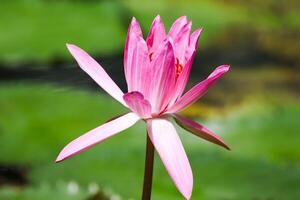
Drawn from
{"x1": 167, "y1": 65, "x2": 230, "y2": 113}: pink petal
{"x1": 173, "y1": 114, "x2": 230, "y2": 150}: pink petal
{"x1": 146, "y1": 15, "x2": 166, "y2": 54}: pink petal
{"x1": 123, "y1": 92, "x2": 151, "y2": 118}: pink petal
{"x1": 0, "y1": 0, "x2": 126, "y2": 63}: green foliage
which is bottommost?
{"x1": 173, "y1": 114, "x2": 230, "y2": 150}: pink petal

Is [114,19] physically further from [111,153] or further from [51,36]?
[111,153]

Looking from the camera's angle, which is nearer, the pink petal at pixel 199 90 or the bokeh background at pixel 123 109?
the pink petal at pixel 199 90

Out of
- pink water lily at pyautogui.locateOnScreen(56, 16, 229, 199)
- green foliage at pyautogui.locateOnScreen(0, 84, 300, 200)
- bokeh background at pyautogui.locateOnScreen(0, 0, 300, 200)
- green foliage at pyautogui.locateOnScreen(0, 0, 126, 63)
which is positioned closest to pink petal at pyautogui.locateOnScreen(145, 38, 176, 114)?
pink water lily at pyautogui.locateOnScreen(56, 16, 229, 199)

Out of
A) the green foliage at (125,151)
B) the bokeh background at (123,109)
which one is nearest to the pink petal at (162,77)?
the bokeh background at (123,109)

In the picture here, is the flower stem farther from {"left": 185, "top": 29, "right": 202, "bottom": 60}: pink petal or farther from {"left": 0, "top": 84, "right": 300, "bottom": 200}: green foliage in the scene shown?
{"left": 0, "top": 84, "right": 300, "bottom": 200}: green foliage

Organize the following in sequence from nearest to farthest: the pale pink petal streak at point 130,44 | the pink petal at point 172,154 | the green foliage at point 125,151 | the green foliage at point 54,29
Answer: the pink petal at point 172,154 < the pale pink petal streak at point 130,44 < the green foliage at point 125,151 < the green foliage at point 54,29

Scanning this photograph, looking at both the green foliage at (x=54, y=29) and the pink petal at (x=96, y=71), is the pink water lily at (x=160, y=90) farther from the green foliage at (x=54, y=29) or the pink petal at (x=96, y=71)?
the green foliage at (x=54, y=29)

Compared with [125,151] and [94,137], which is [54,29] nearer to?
[125,151]
